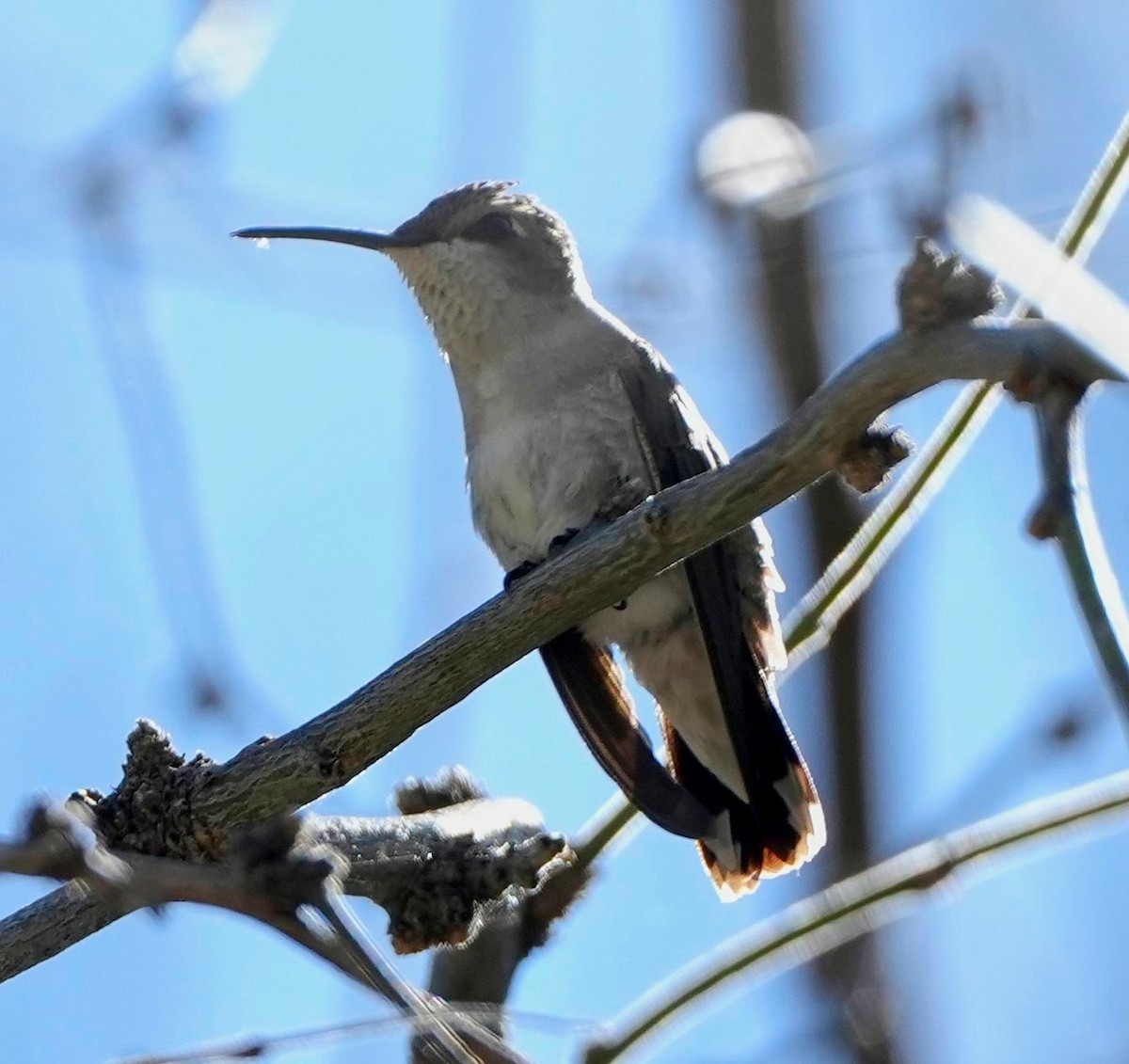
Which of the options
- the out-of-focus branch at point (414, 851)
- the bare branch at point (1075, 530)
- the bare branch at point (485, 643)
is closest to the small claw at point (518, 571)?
the out-of-focus branch at point (414, 851)

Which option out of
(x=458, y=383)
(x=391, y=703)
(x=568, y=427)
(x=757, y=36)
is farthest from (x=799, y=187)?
(x=757, y=36)

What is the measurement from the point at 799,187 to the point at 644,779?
1436 mm

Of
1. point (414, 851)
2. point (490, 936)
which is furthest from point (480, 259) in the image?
→ point (414, 851)

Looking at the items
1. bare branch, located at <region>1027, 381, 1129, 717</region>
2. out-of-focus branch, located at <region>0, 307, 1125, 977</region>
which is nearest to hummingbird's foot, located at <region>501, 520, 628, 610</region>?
out-of-focus branch, located at <region>0, 307, 1125, 977</region>

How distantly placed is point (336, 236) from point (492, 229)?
1.63 ft

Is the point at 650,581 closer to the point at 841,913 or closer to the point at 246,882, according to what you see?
the point at 841,913

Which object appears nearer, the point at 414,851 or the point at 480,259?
the point at 414,851

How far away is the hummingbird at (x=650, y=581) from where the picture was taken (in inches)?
161

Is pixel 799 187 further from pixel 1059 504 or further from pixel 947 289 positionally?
pixel 1059 504

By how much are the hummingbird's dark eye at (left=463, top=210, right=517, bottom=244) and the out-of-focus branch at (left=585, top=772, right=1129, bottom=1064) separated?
112 inches

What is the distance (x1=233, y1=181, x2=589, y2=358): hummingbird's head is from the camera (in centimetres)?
472

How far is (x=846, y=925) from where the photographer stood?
2.48 meters

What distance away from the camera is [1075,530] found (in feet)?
5.07

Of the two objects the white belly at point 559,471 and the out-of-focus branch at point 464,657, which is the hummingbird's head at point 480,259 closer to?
the white belly at point 559,471
